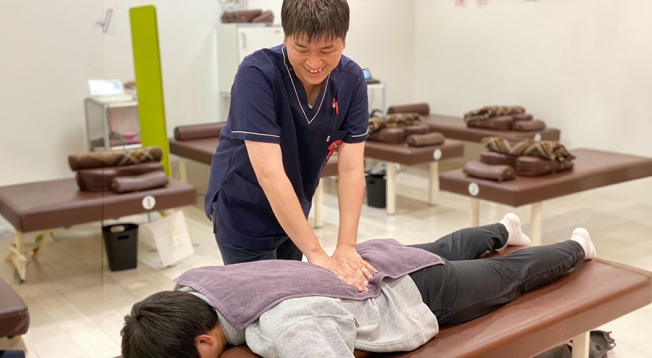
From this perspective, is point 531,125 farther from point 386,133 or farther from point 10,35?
point 10,35

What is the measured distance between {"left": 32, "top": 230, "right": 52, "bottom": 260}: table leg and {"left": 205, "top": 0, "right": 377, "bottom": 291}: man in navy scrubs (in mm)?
1293

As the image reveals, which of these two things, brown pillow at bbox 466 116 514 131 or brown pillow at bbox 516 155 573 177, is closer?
brown pillow at bbox 516 155 573 177

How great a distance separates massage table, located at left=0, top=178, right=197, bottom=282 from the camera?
2.44 meters

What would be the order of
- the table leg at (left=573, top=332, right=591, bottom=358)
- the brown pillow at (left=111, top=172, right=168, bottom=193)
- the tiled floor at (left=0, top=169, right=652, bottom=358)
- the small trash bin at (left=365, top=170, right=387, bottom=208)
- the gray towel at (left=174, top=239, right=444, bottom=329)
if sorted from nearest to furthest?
the gray towel at (left=174, top=239, right=444, bottom=329) → the table leg at (left=573, top=332, right=591, bottom=358) → the tiled floor at (left=0, top=169, right=652, bottom=358) → the brown pillow at (left=111, top=172, right=168, bottom=193) → the small trash bin at (left=365, top=170, right=387, bottom=208)

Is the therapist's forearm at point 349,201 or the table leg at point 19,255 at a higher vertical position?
the therapist's forearm at point 349,201

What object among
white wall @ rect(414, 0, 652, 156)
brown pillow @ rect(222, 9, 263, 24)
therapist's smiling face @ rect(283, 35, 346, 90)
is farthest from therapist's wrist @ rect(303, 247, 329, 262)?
white wall @ rect(414, 0, 652, 156)

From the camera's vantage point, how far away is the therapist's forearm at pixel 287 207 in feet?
4.38

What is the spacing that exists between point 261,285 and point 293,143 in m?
0.34

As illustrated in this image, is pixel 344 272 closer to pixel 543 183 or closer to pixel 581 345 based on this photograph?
pixel 581 345

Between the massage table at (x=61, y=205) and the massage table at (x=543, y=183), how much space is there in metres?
1.42

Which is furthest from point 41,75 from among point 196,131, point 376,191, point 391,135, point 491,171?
point 391,135

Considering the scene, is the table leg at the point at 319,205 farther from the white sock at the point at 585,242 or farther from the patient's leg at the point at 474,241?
the white sock at the point at 585,242

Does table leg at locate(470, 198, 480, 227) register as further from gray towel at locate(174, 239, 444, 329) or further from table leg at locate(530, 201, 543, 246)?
gray towel at locate(174, 239, 444, 329)

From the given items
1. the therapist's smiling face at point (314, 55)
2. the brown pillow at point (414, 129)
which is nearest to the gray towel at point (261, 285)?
the therapist's smiling face at point (314, 55)
